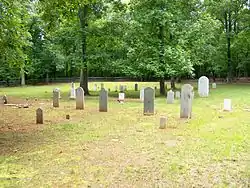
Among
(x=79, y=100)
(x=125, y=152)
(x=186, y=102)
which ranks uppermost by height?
(x=186, y=102)

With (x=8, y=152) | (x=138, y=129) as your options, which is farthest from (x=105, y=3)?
(x=8, y=152)

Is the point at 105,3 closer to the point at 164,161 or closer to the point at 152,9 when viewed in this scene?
the point at 152,9

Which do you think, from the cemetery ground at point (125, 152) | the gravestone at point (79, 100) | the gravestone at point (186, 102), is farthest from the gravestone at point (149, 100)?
the gravestone at point (79, 100)

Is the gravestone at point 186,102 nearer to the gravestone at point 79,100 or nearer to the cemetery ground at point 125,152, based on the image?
the cemetery ground at point 125,152

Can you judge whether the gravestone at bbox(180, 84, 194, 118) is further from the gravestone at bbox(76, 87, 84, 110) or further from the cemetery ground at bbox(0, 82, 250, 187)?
the gravestone at bbox(76, 87, 84, 110)

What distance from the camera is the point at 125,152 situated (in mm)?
8172

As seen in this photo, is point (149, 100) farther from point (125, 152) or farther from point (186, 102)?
point (125, 152)

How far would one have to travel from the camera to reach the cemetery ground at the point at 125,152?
6.11 metres

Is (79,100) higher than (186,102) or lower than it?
lower

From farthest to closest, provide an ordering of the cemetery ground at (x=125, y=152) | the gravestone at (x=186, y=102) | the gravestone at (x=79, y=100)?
1. the gravestone at (x=79, y=100)
2. the gravestone at (x=186, y=102)
3. the cemetery ground at (x=125, y=152)

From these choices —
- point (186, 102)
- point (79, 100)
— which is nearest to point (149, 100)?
point (186, 102)

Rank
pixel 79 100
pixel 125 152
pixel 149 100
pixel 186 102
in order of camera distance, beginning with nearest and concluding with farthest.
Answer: pixel 125 152
pixel 186 102
pixel 149 100
pixel 79 100

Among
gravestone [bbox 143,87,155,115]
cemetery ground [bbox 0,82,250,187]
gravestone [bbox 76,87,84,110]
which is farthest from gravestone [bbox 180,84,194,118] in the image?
gravestone [bbox 76,87,84,110]

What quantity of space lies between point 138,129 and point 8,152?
4442 mm
